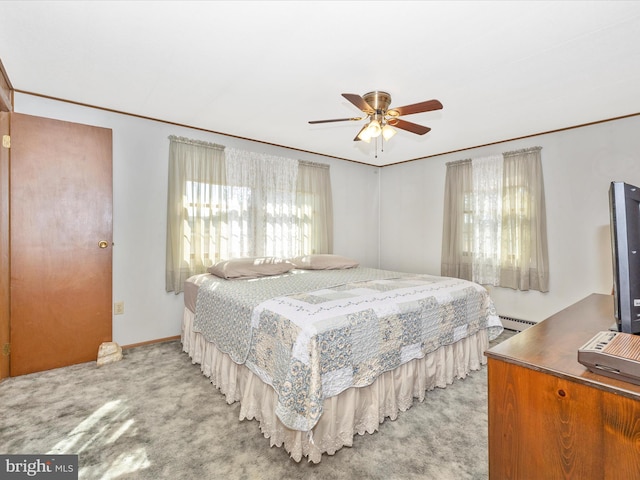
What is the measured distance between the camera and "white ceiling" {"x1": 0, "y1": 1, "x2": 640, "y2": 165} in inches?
66.7

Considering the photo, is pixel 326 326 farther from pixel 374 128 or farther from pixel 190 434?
pixel 374 128

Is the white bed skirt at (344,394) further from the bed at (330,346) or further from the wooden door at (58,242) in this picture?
the wooden door at (58,242)

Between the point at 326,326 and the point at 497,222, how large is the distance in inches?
129

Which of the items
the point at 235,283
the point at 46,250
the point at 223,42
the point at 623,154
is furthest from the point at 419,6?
the point at 46,250

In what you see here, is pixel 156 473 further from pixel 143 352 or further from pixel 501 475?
pixel 143 352

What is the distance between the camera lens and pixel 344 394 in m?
1.79

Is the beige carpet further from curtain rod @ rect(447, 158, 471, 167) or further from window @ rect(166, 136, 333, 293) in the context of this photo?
curtain rod @ rect(447, 158, 471, 167)

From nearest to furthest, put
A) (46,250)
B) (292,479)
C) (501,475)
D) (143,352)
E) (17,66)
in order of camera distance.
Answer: (501,475) < (292,479) < (17,66) < (46,250) < (143,352)

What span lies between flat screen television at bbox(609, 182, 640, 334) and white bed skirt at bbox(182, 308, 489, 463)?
1.30 metres

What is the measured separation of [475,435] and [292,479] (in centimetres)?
114

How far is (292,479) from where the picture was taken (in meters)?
1.53

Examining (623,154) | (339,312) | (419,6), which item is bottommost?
(339,312)

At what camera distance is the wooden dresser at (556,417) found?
32.5 inches

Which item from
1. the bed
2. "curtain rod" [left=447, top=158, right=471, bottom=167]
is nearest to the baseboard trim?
the bed
